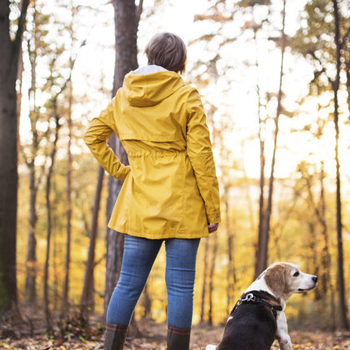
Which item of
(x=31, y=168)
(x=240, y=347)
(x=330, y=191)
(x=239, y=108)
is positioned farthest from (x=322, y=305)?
(x=240, y=347)

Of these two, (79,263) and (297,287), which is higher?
(297,287)

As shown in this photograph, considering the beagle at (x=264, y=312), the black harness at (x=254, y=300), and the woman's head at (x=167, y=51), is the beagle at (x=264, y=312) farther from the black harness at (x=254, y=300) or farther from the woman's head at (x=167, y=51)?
the woman's head at (x=167, y=51)

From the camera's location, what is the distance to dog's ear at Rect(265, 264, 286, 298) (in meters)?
3.64

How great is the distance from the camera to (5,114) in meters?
7.21

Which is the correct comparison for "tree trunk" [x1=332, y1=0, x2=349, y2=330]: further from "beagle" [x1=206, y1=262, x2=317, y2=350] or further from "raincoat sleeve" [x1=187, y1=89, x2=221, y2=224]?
"raincoat sleeve" [x1=187, y1=89, x2=221, y2=224]

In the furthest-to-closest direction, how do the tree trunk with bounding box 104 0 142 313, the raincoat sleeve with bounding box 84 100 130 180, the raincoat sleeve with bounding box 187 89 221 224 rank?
1. the tree trunk with bounding box 104 0 142 313
2. the raincoat sleeve with bounding box 84 100 130 180
3. the raincoat sleeve with bounding box 187 89 221 224

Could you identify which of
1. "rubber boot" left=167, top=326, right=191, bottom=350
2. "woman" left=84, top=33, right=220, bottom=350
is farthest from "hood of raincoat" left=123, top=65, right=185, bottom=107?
"rubber boot" left=167, top=326, right=191, bottom=350

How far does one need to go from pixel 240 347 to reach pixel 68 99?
13962mm

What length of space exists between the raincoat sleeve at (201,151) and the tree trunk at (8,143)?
205 inches

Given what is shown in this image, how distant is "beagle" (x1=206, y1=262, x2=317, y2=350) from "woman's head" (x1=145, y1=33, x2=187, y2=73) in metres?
1.86

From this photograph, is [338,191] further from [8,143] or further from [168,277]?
[168,277]

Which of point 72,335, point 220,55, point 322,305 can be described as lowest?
point 322,305

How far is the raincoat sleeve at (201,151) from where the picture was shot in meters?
2.78

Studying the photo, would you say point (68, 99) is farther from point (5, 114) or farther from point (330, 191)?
point (330, 191)
